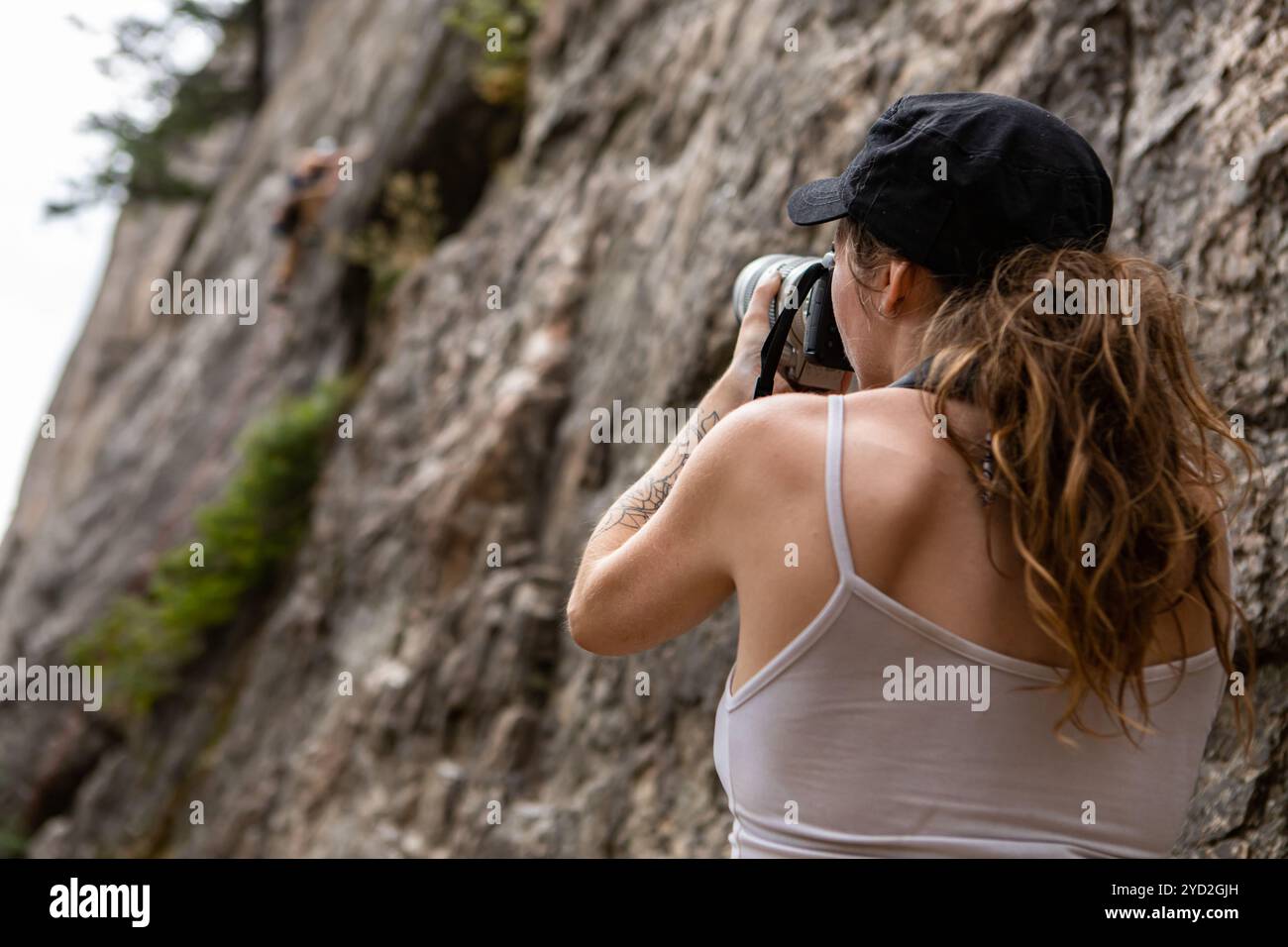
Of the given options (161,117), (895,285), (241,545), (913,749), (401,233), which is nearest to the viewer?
(913,749)

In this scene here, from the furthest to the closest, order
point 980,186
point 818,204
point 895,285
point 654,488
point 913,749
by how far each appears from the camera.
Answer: point 654,488 → point 818,204 → point 895,285 → point 980,186 → point 913,749

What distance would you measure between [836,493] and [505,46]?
994cm

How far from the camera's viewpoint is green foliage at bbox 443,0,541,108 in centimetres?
1068

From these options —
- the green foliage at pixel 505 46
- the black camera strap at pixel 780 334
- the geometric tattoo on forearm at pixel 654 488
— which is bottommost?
the geometric tattoo on forearm at pixel 654 488

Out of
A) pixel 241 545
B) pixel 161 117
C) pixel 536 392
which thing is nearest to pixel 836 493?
pixel 536 392

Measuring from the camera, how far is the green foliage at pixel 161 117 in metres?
18.2

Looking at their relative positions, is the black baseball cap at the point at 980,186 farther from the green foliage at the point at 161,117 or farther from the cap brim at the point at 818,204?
the green foliage at the point at 161,117

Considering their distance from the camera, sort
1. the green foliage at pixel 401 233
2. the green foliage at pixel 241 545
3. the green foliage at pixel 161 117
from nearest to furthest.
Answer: the green foliage at pixel 241 545 < the green foliage at pixel 401 233 < the green foliage at pixel 161 117

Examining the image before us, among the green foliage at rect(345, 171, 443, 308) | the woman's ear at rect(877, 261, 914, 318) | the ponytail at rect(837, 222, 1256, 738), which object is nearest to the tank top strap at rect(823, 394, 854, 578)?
the ponytail at rect(837, 222, 1256, 738)

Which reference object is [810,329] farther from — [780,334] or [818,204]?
[818,204]

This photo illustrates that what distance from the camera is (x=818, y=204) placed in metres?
2.06

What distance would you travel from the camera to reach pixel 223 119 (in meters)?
19.7

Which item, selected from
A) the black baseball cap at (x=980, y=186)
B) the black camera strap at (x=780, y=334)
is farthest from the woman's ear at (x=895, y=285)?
the black camera strap at (x=780, y=334)

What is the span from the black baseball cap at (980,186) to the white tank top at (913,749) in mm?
396
